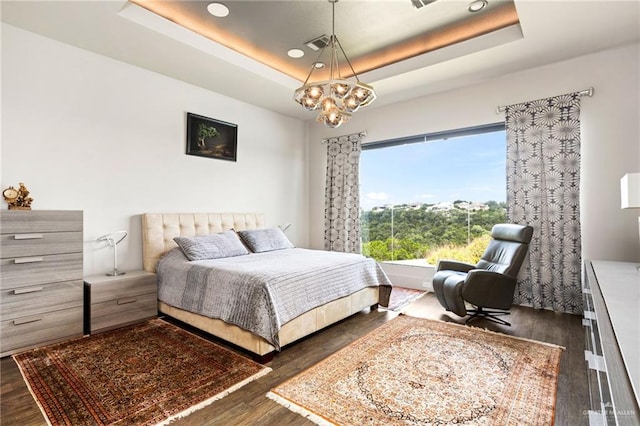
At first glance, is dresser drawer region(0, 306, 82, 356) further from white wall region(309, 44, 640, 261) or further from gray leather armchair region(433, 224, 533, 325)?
white wall region(309, 44, 640, 261)

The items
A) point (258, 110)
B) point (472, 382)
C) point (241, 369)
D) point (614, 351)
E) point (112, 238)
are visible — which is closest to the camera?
point (614, 351)

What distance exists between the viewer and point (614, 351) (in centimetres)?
105

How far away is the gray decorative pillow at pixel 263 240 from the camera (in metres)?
4.30

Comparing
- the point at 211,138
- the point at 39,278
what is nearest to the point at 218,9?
the point at 211,138

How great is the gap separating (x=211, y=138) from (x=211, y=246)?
1698mm

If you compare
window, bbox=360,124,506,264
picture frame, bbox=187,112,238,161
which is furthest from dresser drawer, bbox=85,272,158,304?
window, bbox=360,124,506,264

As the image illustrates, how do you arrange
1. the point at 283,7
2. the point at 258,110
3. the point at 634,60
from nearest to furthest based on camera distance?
the point at 283,7 < the point at 634,60 < the point at 258,110

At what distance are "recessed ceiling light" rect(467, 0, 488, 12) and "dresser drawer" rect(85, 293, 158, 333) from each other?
430cm

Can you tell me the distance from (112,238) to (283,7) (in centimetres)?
302

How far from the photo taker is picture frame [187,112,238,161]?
432 cm

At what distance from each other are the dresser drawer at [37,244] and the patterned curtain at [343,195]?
366cm

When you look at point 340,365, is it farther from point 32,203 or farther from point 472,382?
point 32,203

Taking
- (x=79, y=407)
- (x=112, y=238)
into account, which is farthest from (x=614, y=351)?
(x=112, y=238)

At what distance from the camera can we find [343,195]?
220 inches
